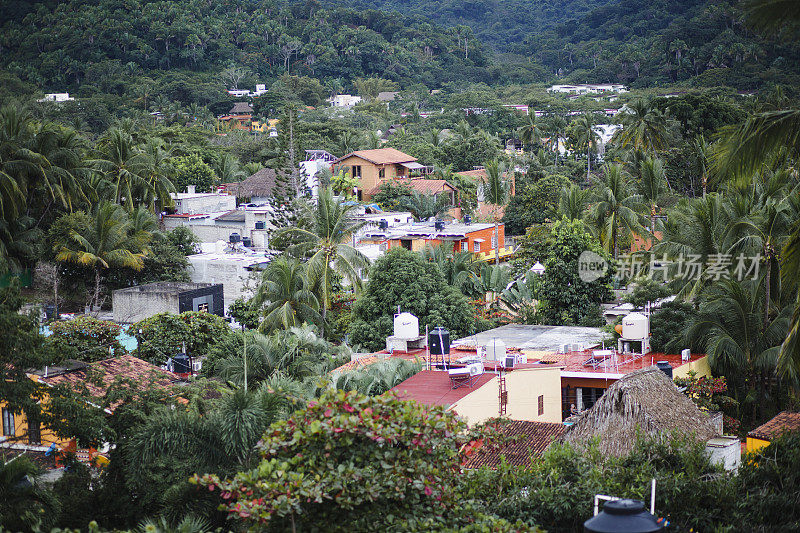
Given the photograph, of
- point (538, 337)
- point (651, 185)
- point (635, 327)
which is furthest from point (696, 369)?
point (651, 185)

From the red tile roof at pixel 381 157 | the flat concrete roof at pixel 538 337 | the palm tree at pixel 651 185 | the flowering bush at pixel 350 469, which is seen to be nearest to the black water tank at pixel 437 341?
the flat concrete roof at pixel 538 337

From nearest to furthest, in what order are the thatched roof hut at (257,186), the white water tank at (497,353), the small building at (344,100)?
the white water tank at (497,353) < the thatched roof hut at (257,186) < the small building at (344,100)

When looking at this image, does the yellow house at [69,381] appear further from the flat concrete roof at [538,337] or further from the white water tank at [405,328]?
the flat concrete roof at [538,337]

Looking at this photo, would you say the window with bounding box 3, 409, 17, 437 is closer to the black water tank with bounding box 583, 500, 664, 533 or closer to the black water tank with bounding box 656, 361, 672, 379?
the black water tank with bounding box 656, 361, 672, 379

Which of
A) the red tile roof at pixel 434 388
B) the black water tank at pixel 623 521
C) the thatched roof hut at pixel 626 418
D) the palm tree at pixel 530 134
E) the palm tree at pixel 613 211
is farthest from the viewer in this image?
the palm tree at pixel 530 134

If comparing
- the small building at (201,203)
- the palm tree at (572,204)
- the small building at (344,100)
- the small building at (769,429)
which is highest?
the small building at (344,100)

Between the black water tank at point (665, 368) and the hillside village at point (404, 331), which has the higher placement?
the hillside village at point (404, 331)

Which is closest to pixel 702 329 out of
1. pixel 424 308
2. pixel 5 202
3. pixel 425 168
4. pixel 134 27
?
pixel 424 308

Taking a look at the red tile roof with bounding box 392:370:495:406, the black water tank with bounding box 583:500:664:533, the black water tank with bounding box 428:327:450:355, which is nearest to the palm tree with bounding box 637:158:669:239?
the black water tank with bounding box 428:327:450:355
